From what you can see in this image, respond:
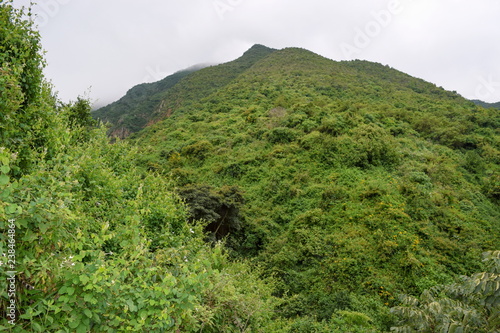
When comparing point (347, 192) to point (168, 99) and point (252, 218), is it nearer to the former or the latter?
point (252, 218)

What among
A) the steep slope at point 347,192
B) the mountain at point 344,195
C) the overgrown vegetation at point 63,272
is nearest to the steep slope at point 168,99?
the steep slope at point 347,192

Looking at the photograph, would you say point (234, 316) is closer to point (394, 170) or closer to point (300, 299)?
point (300, 299)

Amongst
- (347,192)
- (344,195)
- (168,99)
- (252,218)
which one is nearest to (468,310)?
(344,195)

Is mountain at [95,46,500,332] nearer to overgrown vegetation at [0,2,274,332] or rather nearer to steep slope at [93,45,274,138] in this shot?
overgrown vegetation at [0,2,274,332]

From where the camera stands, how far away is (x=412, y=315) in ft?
17.2

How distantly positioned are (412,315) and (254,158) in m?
15.5

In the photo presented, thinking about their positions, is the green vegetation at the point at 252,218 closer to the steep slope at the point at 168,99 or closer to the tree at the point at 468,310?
the tree at the point at 468,310

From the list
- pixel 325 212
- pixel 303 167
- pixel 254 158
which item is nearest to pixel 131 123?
pixel 254 158

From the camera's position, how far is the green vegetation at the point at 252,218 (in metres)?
2.68

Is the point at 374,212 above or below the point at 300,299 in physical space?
above

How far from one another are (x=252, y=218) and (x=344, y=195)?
476 cm

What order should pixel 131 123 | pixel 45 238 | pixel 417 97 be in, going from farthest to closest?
pixel 131 123 → pixel 417 97 → pixel 45 238

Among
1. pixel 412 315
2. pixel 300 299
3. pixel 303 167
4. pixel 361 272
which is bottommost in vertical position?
pixel 300 299

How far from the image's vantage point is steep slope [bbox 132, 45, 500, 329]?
9852 millimetres
